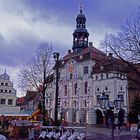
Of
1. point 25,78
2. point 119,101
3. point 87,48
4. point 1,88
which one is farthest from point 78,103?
point 119,101

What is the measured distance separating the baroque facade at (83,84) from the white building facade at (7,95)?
858 centimetres

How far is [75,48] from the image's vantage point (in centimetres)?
6831

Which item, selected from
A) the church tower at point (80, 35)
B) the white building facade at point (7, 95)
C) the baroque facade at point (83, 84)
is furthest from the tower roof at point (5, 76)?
the church tower at point (80, 35)

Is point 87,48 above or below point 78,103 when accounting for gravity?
above

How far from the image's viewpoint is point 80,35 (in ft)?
219

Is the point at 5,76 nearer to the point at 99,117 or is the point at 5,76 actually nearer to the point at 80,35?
the point at 80,35

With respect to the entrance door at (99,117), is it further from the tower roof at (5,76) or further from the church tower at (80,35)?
the tower roof at (5,76)

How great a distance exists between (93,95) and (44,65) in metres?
27.4

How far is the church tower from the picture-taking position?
2623 inches

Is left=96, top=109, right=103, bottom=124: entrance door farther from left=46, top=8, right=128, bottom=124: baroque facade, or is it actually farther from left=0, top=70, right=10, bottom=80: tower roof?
left=0, top=70, right=10, bottom=80: tower roof

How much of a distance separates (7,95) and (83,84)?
17.2 meters

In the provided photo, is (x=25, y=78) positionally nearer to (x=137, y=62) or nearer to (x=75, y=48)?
(x=137, y=62)

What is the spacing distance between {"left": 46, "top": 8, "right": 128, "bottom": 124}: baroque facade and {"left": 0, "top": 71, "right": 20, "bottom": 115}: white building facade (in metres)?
8.58

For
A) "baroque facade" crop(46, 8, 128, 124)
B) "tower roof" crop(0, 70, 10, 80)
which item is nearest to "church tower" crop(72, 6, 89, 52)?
"baroque facade" crop(46, 8, 128, 124)
